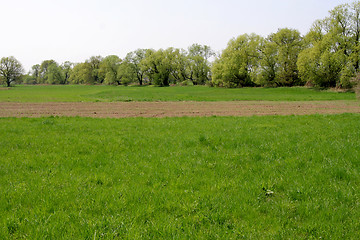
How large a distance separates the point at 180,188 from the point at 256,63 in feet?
263

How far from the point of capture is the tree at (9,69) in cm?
12238

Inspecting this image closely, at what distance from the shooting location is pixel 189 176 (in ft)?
24.2

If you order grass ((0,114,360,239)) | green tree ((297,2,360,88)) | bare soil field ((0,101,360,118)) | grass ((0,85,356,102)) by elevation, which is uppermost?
green tree ((297,2,360,88))

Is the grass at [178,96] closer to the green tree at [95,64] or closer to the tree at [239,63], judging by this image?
the tree at [239,63]

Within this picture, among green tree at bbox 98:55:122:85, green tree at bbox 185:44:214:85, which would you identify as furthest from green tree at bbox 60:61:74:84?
green tree at bbox 185:44:214:85

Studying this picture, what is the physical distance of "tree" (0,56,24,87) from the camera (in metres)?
122

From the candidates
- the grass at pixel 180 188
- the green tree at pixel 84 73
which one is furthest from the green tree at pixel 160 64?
the grass at pixel 180 188

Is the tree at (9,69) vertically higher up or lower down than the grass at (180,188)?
higher up

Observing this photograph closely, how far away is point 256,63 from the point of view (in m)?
80.0

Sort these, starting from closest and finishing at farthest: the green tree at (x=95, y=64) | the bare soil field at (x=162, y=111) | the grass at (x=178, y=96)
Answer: the bare soil field at (x=162, y=111) < the grass at (x=178, y=96) < the green tree at (x=95, y=64)

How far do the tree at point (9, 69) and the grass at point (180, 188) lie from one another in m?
137

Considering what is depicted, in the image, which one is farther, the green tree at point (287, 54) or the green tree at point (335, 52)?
the green tree at point (287, 54)

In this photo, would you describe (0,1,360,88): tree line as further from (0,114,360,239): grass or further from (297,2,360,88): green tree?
(0,114,360,239): grass

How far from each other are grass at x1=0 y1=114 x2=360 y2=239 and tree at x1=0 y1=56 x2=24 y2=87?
137 m
